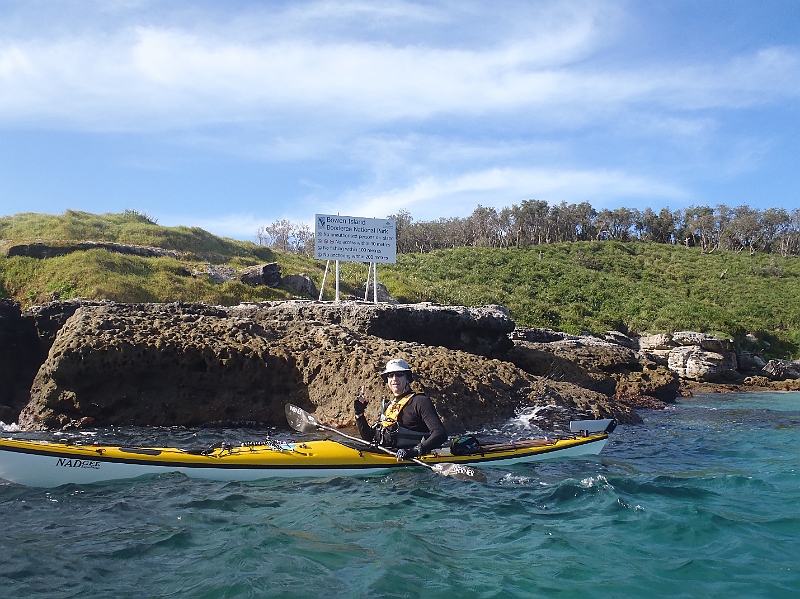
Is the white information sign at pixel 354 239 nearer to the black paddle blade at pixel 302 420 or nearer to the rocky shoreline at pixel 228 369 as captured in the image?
the rocky shoreline at pixel 228 369

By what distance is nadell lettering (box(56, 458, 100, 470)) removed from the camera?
18.9 feet

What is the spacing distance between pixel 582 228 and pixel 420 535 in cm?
6350

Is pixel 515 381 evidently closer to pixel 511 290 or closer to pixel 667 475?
pixel 667 475

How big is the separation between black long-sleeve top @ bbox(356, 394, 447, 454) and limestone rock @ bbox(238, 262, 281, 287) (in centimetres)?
1627

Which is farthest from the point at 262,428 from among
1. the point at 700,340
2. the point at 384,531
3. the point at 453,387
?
the point at 700,340

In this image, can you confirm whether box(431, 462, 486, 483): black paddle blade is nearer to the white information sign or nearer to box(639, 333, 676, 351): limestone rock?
the white information sign

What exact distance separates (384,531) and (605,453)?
4.46 m

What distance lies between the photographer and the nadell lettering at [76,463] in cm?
577

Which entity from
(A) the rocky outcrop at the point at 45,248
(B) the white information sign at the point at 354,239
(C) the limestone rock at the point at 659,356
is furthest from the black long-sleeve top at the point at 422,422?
(A) the rocky outcrop at the point at 45,248

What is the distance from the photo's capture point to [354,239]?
569 inches

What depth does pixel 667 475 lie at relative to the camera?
7.01 meters

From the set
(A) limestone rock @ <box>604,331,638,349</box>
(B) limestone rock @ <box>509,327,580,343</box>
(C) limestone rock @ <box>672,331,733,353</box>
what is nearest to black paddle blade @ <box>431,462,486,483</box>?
(B) limestone rock @ <box>509,327,580,343</box>

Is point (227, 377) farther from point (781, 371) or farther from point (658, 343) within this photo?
point (781, 371)

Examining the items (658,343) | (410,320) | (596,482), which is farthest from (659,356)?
(596,482)
